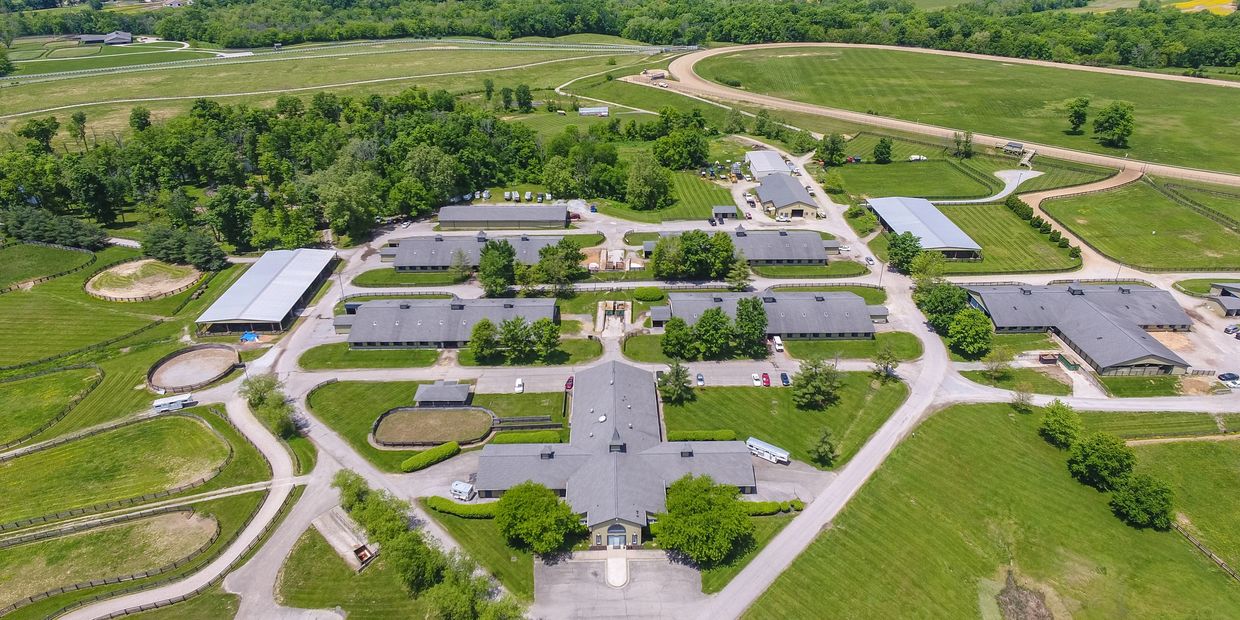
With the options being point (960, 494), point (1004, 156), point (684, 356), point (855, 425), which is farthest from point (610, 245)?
point (1004, 156)

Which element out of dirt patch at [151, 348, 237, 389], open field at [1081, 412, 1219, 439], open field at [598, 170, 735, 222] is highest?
open field at [598, 170, 735, 222]

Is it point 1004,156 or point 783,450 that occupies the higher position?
point 1004,156

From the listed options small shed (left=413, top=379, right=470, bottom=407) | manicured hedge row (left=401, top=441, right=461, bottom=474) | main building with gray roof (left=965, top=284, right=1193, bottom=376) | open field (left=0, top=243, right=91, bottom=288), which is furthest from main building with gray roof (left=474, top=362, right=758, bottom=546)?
open field (left=0, top=243, right=91, bottom=288)

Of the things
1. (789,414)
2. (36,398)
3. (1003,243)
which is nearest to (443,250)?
(36,398)

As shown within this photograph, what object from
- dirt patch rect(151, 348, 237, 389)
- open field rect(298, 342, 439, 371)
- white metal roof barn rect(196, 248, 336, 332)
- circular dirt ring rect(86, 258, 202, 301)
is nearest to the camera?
dirt patch rect(151, 348, 237, 389)

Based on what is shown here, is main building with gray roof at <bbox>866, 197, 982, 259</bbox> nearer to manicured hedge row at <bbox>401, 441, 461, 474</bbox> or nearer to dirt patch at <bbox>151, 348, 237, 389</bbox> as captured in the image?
manicured hedge row at <bbox>401, 441, 461, 474</bbox>

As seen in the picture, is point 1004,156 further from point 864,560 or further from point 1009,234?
point 864,560
